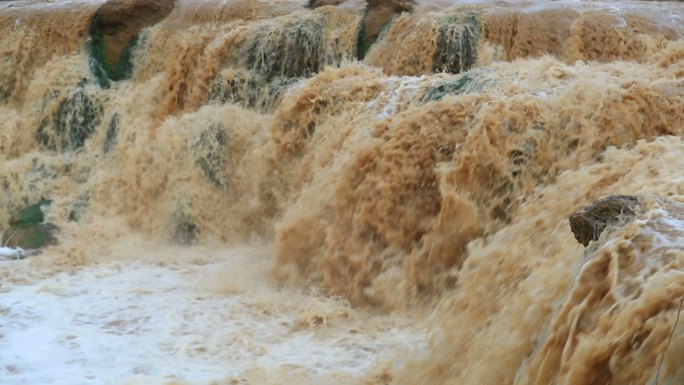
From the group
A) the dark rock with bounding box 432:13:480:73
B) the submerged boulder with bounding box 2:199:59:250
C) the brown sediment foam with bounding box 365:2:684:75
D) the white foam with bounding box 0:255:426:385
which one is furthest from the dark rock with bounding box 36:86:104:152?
the dark rock with bounding box 432:13:480:73

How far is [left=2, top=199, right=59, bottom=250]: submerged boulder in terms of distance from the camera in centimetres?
724

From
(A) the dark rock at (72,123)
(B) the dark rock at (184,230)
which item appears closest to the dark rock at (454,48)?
(B) the dark rock at (184,230)

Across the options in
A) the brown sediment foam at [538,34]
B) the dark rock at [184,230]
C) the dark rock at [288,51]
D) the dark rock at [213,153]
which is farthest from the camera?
the dark rock at [288,51]

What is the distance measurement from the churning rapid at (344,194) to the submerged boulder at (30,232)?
28 millimetres

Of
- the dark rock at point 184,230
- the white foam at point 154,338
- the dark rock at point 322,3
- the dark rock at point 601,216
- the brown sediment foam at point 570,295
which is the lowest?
the dark rock at point 184,230

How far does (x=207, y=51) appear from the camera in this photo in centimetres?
920

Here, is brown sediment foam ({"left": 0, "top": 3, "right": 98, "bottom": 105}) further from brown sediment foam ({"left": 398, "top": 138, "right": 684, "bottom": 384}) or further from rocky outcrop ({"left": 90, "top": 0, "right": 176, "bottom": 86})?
brown sediment foam ({"left": 398, "top": 138, "right": 684, "bottom": 384})

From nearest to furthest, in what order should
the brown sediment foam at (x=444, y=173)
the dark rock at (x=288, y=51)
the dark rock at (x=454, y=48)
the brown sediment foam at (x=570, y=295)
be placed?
the brown sediment foam at (x=570, y=295) → the brown sediment foam at (x=444, y=173) → the dark rock at (x=454, y=48) → the dark rock at (x=288, y=51)

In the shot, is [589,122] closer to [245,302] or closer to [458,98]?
[458,98]

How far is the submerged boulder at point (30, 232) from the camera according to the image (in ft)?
23.7

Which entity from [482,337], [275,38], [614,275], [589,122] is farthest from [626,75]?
[275,38]

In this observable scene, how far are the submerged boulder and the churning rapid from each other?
0.03 metres

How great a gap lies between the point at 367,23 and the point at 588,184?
5173mm

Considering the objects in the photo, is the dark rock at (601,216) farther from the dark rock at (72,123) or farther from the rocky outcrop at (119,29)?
the rocky outcrop at (119,29)
